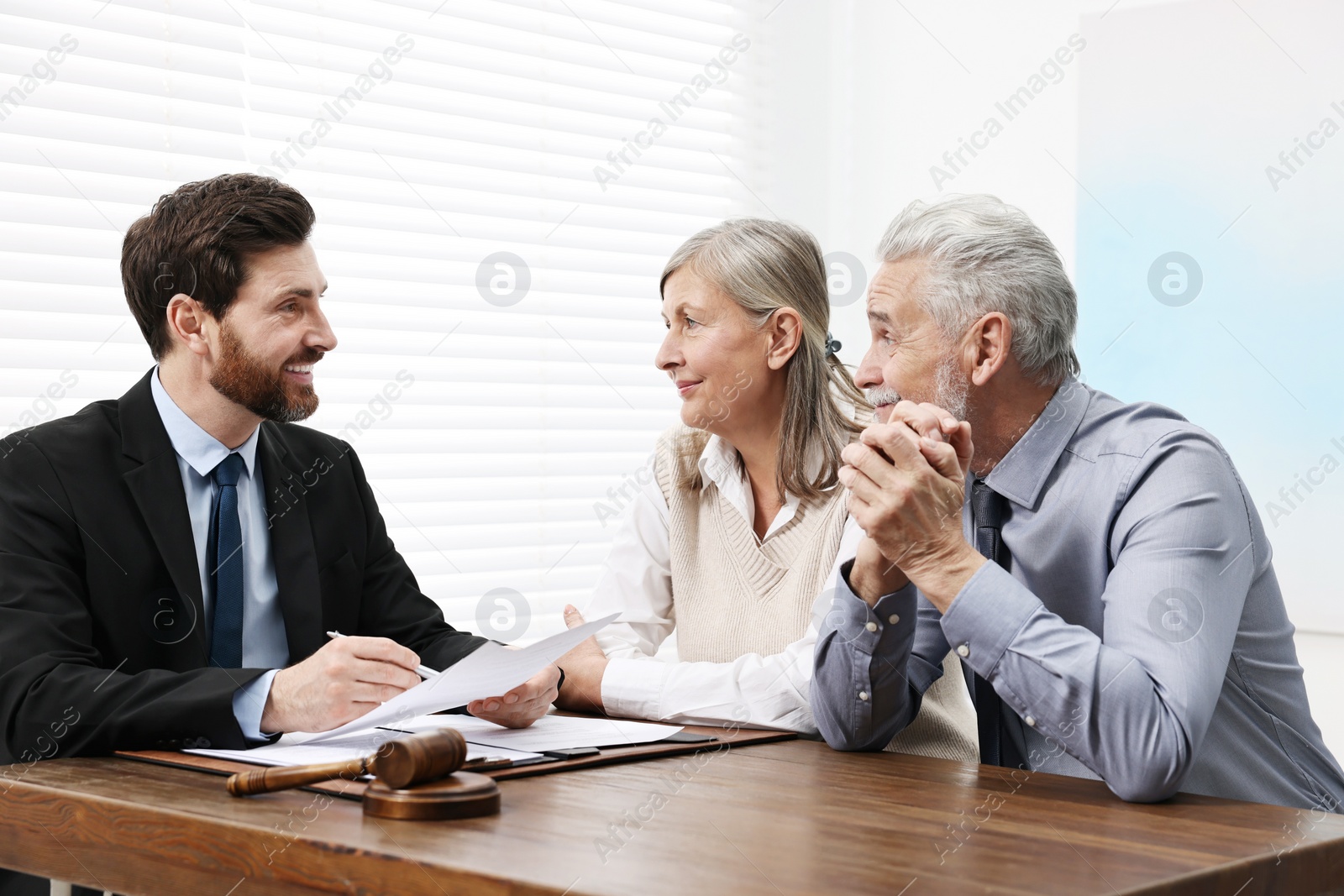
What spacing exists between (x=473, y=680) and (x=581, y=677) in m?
0.50

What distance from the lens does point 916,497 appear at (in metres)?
1.42

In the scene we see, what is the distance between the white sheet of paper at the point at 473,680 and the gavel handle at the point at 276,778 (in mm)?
166

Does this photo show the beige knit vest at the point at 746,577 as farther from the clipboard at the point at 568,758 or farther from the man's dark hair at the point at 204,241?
the man's dark hair at the point at 204,241

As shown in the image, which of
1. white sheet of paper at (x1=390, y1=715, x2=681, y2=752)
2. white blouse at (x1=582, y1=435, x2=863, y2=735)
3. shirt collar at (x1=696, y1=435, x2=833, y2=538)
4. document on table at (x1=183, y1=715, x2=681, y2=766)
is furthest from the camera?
shirt collar at (x1=696, y1=435, x2=833, y2=538)

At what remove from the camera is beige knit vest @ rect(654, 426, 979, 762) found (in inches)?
77.8

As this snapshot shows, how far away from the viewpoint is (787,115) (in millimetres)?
3986

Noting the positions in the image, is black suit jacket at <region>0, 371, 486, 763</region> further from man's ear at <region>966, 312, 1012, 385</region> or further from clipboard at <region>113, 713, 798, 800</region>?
man's ear at <region>966, 312, 1012, 385</region>

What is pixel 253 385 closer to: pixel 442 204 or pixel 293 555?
pixel 293 555

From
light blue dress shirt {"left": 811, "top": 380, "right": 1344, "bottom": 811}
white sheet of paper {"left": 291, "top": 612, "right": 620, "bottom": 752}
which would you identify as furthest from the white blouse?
white sheet of paper {"left": 291, "top": 612, "right": 620, "bottom": 752}

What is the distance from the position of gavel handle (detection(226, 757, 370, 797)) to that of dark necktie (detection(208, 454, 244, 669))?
64cm

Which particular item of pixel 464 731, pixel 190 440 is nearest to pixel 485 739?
pixel 464 731

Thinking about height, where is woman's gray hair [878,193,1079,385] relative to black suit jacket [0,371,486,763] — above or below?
above

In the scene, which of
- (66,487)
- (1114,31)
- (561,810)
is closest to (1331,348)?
(1114,31)

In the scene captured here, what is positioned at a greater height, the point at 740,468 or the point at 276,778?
the point at 740,468
